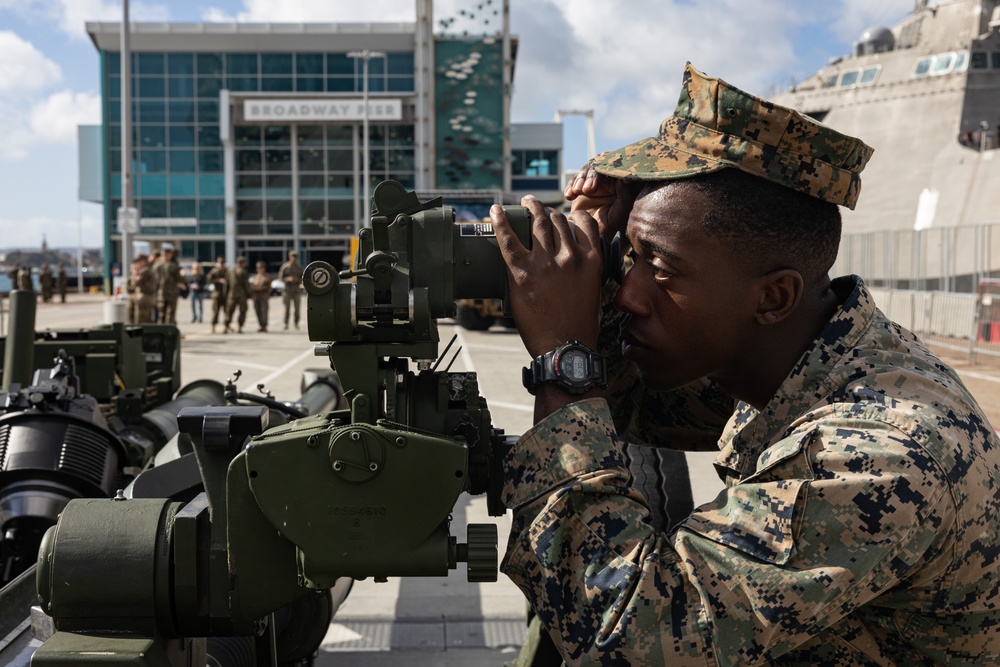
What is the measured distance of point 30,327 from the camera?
4.47 metres

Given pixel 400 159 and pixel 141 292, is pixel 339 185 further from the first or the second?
pixel 141 292

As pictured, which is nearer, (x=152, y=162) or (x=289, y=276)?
(x=289, y=276)

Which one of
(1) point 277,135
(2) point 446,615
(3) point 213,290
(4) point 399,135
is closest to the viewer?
(2) point 446,615

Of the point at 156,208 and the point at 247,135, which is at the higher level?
the point at 247,135

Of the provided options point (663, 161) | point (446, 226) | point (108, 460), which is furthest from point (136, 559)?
point (108, 460)

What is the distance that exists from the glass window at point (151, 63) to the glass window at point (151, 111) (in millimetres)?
1729

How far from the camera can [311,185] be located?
49.5 m

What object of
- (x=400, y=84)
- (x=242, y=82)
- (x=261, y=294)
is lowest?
(x=261, y=294)

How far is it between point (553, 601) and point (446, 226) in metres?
0.67

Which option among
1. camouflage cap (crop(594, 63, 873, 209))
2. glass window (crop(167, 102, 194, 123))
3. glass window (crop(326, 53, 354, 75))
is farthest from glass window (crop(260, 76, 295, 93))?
camouflage cap (crop(594, 63, 873, 209))

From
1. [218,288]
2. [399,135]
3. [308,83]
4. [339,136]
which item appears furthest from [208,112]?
[218,288]

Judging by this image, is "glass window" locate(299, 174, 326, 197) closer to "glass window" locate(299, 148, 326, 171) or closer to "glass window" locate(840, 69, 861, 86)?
"glass window" locate(299, 148, 326, 171)

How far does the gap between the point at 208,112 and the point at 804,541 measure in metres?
52.4

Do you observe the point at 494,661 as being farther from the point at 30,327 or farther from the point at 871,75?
the point at 871,75
